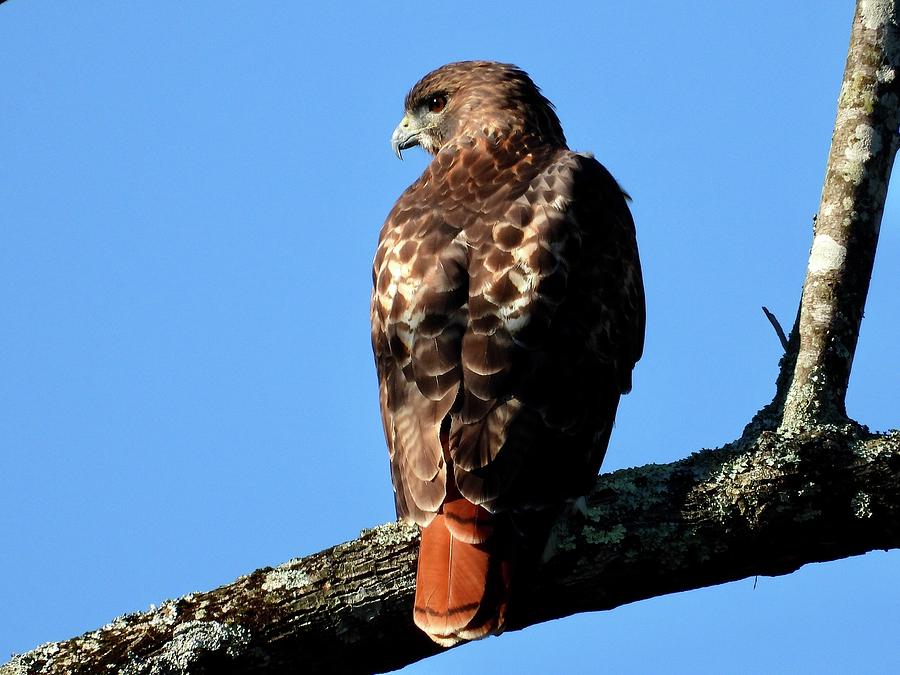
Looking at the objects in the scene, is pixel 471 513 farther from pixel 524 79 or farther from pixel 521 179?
pixel 524 79

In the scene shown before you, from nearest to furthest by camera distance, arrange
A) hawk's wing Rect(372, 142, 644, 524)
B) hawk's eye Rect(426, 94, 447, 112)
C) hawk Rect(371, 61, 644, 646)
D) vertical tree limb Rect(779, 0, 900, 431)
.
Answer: hawk Rect(371, 61, 644, 646) < hawk's wing Rect(372, 142, 644, 524) < vertical tree limb Rect(779, 0, 900, 431) < hawk's eye Rect(426, 94, 447, 112)

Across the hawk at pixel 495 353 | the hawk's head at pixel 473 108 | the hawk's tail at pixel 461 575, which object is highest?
the hawk's head at pixel 473 108

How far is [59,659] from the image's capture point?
3.93 m

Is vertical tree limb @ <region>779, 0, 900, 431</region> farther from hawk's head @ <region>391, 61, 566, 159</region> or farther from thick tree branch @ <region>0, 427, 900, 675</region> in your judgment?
hawk's head @ <region>391, 61, 566, 159</region>

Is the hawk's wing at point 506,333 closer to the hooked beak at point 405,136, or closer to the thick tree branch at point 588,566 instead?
the thick tree branch at point 588,566

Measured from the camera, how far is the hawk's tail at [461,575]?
3912 mm

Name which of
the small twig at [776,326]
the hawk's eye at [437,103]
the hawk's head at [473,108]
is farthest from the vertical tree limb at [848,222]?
the hawk's eye at [437,103]

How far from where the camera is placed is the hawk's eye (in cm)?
689

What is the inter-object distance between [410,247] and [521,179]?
74 cm

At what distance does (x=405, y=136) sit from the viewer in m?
7.04

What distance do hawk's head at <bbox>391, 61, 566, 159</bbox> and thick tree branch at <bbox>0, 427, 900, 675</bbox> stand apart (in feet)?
8.60

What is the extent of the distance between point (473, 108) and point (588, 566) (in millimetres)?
3211

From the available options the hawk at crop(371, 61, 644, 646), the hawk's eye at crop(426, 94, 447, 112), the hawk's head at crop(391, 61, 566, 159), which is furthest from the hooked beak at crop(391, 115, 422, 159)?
the hawk at crop(371, 61, 644, 646)

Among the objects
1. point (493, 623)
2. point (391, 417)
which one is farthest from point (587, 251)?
point (493, 623)
